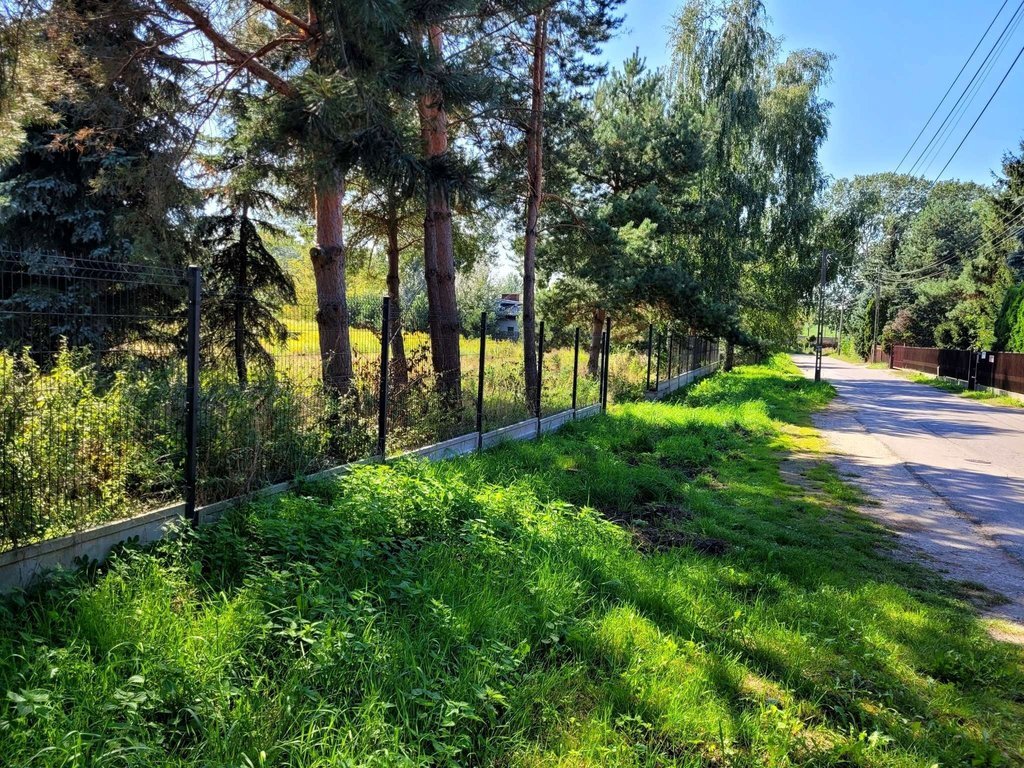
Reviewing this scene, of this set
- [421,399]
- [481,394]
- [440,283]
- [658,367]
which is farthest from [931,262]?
[421,399]

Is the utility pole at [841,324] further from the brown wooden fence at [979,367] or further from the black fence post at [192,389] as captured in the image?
the black fence post at [192,389]

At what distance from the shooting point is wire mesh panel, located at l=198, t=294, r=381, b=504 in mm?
5312

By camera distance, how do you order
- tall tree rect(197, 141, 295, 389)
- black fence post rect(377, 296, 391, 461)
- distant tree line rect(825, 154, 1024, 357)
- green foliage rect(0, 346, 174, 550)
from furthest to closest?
distant tree line rect(825, 154, 1024, 357) → tall tree rect(197, 141, 295, 389) → black fence post rect(377, 296, 391, 461) → green foliage rect(0, 346, 174, 550)

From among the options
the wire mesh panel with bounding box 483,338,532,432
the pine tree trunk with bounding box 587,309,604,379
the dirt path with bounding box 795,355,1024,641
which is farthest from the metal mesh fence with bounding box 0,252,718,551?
the pine tree trunk with bounding box 587,309,604,379

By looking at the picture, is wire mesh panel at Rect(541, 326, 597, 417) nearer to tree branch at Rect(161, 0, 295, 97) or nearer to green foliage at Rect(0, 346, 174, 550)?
tree branch at Rect(161, 0, 295, 97)

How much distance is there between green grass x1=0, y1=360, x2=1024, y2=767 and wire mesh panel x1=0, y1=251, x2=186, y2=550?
576 mm

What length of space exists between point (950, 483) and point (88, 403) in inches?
427

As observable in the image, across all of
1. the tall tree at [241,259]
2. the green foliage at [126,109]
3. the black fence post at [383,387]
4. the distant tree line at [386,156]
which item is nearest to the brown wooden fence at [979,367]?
the distant tree line at [386,156]

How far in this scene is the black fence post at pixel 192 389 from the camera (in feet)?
15.8

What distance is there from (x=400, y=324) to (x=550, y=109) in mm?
7621

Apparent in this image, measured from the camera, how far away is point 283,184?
998cm

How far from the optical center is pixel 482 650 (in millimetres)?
3377

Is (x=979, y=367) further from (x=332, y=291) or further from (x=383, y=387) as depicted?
(x=383, y=387)

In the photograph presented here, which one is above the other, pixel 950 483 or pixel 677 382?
pixel 677 382
